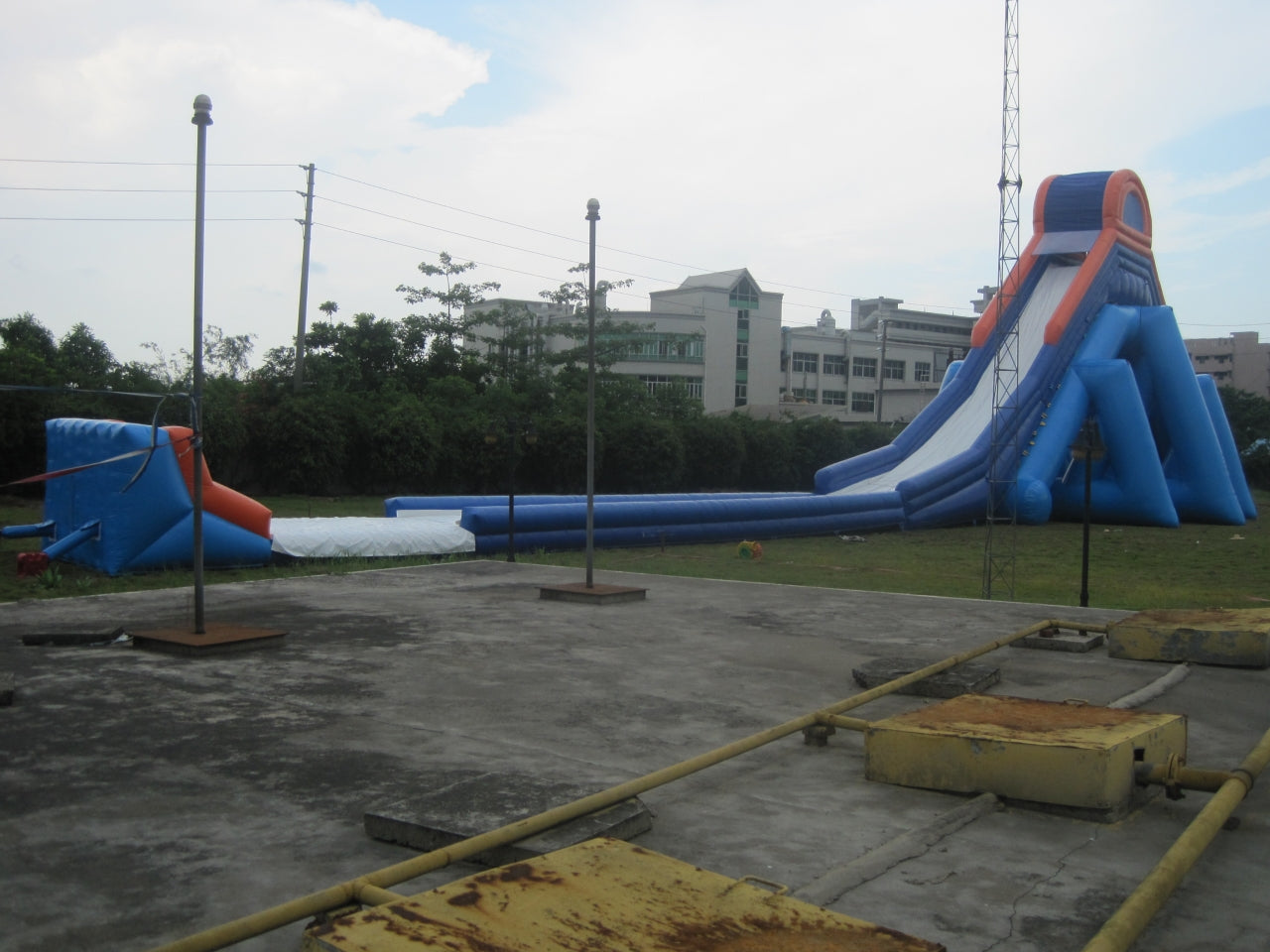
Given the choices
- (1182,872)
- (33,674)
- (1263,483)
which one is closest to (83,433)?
(33,674)

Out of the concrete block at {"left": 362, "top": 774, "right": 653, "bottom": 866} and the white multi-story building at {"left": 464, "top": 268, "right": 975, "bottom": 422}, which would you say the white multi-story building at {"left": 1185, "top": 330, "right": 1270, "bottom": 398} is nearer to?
the white multi-story building at {"left": 464, "top": 268, "right": 975, "bottom": 422}

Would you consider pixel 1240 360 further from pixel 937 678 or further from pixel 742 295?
pixel 937 678

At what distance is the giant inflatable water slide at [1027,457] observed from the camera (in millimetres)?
16641

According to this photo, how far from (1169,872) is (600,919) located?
1860 millimetres

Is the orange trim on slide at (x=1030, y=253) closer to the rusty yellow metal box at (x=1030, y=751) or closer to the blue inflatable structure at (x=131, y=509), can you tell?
the blue inflatable structure at (x=131, y=509)

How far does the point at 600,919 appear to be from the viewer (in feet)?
8.88

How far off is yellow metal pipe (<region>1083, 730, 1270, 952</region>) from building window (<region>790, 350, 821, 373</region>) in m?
68.3

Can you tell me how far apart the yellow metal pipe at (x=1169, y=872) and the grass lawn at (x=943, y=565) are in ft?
27.5

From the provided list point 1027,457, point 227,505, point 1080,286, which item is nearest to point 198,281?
point 227,505

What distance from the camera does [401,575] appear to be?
547 inches

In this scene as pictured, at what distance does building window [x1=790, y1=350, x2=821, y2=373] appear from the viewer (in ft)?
237

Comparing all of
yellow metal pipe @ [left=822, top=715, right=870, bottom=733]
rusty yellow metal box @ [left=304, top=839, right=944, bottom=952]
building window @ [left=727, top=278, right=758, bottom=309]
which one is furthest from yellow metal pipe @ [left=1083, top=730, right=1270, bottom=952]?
building window @ [left=727, top=278, right=758, bottom=309]

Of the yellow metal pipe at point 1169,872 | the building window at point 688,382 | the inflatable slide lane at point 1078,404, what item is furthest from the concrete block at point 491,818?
the building window at point 688,382

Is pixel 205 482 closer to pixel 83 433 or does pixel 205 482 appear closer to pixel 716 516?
pixel 83 433
